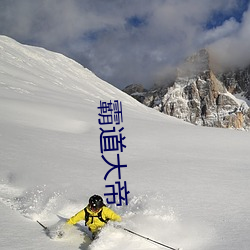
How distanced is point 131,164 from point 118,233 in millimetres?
4871

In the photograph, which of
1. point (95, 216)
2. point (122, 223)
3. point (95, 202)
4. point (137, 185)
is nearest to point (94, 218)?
point (95, 216)

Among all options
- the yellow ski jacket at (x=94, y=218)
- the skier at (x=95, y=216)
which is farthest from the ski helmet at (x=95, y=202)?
the yellow ski jacket at (x=94, y=218)

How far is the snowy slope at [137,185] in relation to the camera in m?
5.65

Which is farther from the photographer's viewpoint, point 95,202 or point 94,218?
point 94,218

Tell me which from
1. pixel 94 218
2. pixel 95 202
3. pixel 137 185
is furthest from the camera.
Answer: pixel 137 185

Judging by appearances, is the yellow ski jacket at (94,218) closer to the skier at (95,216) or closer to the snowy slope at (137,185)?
the skier at (95,216)

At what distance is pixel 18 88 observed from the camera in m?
28.8

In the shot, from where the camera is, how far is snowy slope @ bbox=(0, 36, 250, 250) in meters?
5.65

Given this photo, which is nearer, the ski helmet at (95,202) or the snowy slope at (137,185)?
the snowy slope at (137,185)

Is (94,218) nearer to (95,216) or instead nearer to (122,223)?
(95,216)

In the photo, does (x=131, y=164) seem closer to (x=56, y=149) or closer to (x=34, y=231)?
(x=56, y=149)

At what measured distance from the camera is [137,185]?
8453 millimetres

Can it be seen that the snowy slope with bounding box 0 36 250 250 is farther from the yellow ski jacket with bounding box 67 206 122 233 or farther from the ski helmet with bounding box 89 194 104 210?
the ski helmet with bounding box 89 194 104 210

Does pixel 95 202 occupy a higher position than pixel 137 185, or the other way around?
pixel 137 185
